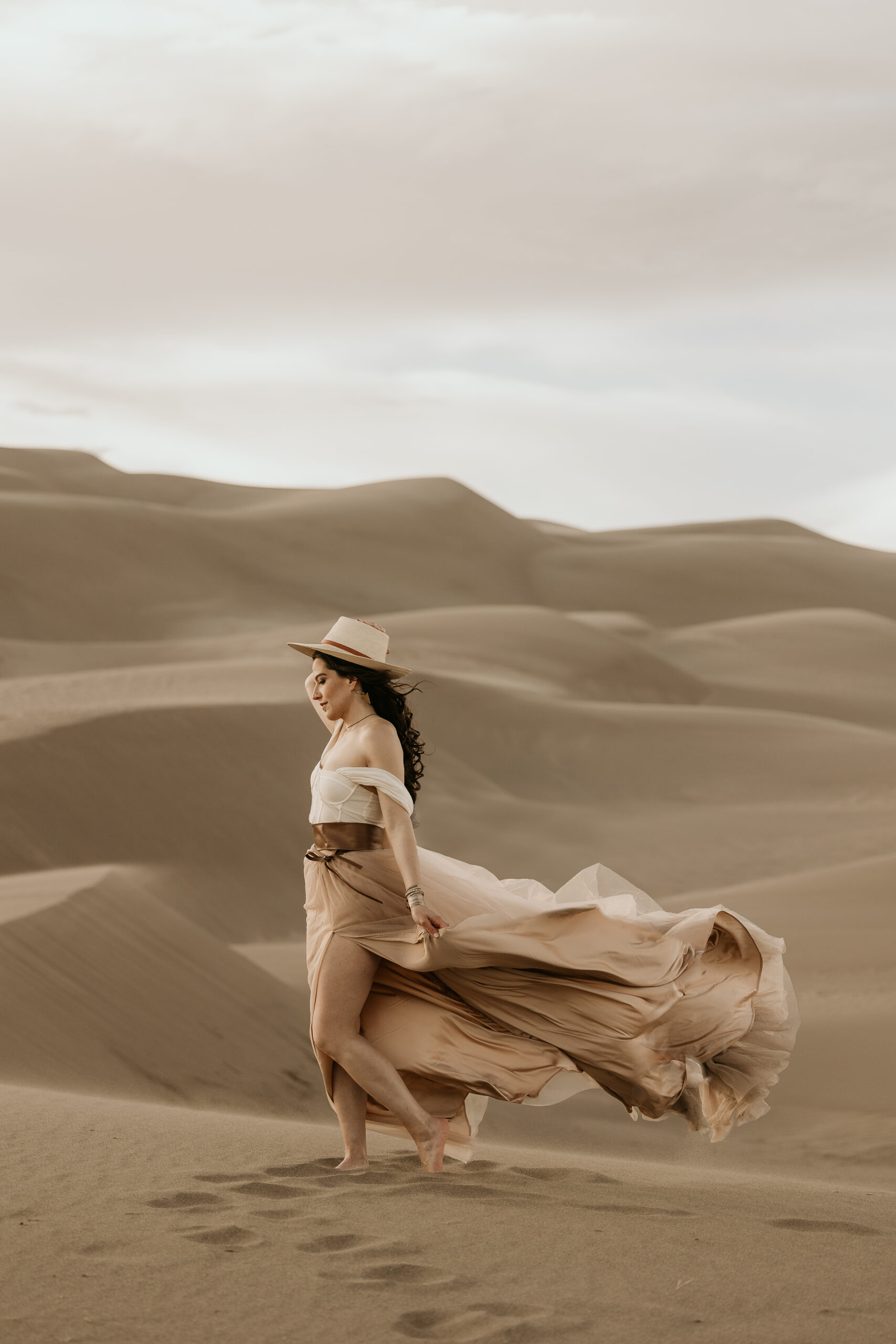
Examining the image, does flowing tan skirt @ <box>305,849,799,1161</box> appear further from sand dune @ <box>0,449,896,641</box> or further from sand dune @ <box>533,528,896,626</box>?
sand dune @ <box>533,528,896,626</box>

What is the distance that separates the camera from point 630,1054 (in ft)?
15.9

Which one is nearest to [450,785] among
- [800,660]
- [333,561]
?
[800,660]

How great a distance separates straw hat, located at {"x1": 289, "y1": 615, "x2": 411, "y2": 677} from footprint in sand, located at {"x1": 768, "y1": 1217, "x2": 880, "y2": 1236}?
2.10m

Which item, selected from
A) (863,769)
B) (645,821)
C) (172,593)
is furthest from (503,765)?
(172,593)

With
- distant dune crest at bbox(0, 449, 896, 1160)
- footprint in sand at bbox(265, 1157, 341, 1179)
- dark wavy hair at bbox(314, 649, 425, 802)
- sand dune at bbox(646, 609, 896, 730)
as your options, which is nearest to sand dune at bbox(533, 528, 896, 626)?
distant dune crest at bbox(0, 449, 896, 1160)

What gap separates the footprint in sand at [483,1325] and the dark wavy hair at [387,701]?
78.3 inches

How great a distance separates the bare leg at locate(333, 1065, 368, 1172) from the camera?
4980 millimetres

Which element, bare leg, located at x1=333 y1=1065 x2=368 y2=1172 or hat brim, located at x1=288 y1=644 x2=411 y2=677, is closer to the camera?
bare leg, located at x1=333 y1=1065 x2=368 y2=1172

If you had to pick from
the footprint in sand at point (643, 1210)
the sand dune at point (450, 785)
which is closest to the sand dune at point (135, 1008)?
the footprint in sand at point (643, 1210)

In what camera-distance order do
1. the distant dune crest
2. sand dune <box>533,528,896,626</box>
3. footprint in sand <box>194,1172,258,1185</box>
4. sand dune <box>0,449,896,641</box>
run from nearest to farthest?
footprint in sand <box>194,1172,258,1185</box>, the distant dune crest, sand dune <box>0,449,896,641</box>, sand dune <box>533,528,896,626</box>

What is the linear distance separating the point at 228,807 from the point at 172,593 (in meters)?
30.3

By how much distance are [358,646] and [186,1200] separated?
1.85 meters

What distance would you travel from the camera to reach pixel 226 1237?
405 centimetres

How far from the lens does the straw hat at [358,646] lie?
17.0 feet
